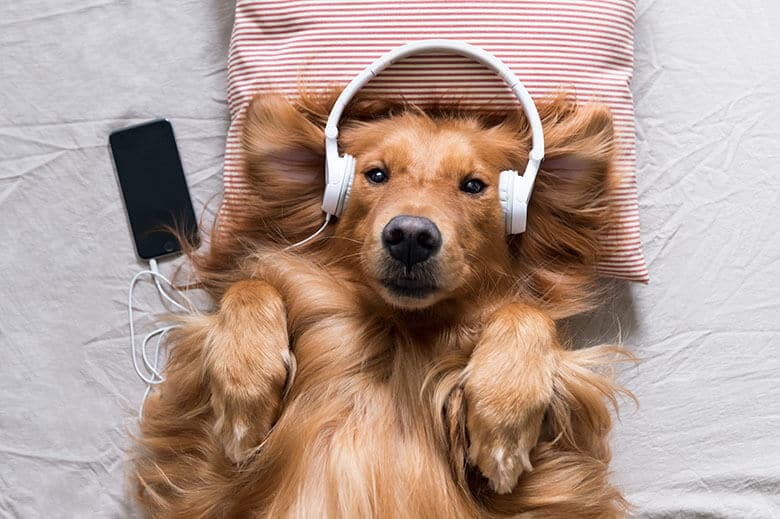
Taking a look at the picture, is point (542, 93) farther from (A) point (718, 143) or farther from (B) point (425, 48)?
(A) point (718, 143)

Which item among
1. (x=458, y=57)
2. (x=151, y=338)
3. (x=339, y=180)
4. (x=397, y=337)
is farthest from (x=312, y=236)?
(x=151, y=338)

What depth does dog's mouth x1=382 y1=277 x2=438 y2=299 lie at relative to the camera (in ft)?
4.70

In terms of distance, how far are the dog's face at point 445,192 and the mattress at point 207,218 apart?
31 cm

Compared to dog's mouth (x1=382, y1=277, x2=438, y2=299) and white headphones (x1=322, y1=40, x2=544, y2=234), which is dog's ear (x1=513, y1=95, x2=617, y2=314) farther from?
dog's mouth (x1=382, y1=277, x2=438, y2=299)

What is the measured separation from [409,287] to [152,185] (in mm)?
840

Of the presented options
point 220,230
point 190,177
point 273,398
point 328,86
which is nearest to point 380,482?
point 273,398

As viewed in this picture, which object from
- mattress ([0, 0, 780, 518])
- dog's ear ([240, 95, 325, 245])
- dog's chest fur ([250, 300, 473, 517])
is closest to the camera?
dog's chest fur ([250, 300, 473, 517])

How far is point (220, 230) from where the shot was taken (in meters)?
1.72

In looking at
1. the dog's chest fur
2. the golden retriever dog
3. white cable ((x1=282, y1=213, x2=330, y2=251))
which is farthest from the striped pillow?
the dog's chest fur

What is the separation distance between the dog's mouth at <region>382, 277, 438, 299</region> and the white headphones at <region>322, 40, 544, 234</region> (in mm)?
210

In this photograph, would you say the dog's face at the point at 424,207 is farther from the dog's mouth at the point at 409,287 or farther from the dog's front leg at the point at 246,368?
the dog's front leg at the point at 246,368

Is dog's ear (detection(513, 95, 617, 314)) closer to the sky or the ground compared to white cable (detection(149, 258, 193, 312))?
closer to the sky

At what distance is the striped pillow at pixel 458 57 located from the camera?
165cm

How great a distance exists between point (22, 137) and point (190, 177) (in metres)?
0.43
